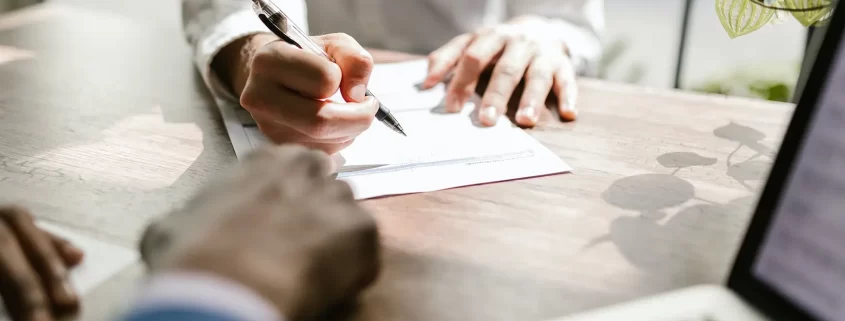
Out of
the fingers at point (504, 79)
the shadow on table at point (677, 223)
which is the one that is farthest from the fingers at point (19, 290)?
the fingers at point (504, 79)

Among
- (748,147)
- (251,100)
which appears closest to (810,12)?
(748,147)

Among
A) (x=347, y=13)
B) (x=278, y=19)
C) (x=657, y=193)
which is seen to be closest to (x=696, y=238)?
(x=657, y=193)

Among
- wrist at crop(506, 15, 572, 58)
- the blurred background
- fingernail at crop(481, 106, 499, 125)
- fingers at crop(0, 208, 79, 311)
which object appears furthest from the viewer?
the blurred background

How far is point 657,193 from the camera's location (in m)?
0.54

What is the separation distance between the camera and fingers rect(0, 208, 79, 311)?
0.36 metres

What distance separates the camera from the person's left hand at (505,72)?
0.71m

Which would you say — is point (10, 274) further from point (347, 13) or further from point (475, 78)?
point (347, 13)

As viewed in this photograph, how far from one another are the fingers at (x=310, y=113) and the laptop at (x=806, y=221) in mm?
277

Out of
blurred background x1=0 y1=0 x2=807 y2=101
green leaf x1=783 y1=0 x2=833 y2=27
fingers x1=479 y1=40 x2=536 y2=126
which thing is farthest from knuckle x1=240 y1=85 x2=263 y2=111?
blurred background x1=0 y1=0 x2=807 y2=101

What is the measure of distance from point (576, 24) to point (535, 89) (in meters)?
0.33

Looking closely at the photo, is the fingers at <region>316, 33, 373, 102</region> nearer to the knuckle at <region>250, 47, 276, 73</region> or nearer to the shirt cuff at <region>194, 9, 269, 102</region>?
the knuckle at <region>250, 47, 276, 73</region>

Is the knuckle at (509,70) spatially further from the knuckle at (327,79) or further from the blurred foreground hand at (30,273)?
the blurred foreground hand at (30,273)

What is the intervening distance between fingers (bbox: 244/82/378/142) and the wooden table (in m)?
0.07

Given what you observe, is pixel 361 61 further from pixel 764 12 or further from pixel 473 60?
pixel 764 12
